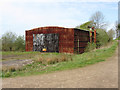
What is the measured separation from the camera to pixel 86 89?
4199mm

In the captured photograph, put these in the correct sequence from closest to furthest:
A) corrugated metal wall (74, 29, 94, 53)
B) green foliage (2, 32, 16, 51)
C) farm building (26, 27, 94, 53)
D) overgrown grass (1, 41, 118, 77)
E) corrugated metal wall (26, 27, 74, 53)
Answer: overgrown grass (1, 41, 118, 77) < corrugated metal wall (26, 27, 74, 53) < farm building (26, 27, 94, 53) < corrugated metal wall (74, 29, 94, 53) < green foliage (2, 32, 16, 51)

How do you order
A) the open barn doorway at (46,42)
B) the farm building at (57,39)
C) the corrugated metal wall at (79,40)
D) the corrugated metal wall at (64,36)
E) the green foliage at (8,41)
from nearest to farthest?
the corrugated metal wall at (64,36), the farm building at (57,39), the corrugated metal wall at (79,40), the open barn doorway at (46,42), the green foliage at (8,41)

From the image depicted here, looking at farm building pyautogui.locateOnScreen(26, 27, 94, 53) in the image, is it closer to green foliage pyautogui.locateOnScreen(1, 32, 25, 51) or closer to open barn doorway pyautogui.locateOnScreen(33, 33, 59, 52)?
open barn doorway pyautogui.locateOnScreen(33, 33, 59, 52)

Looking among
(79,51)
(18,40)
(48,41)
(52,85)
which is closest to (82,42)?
(79,51)

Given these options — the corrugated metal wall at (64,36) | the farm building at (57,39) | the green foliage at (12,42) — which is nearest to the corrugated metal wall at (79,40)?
the farm building at (57,39)

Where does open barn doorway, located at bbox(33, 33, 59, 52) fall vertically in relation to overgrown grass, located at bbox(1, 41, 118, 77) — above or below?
above

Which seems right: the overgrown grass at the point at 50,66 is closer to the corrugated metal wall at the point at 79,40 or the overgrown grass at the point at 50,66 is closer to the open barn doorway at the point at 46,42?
the corrugated metal wall at the point at 79,40

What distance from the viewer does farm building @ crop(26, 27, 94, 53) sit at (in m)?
20.0

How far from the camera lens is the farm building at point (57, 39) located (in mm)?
19953

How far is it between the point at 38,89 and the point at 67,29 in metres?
16.5

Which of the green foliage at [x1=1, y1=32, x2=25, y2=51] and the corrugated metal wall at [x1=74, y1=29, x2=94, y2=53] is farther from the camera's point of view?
the green foliage at [x1=1, y1=32, x2=25, y2=51]

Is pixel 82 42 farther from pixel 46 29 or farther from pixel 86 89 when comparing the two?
pixel 86 89

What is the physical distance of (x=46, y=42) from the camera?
22156 mm

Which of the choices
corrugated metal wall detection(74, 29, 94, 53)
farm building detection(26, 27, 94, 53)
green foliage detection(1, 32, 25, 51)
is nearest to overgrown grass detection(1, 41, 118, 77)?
farm building detection(26, 27, 94, 53)
